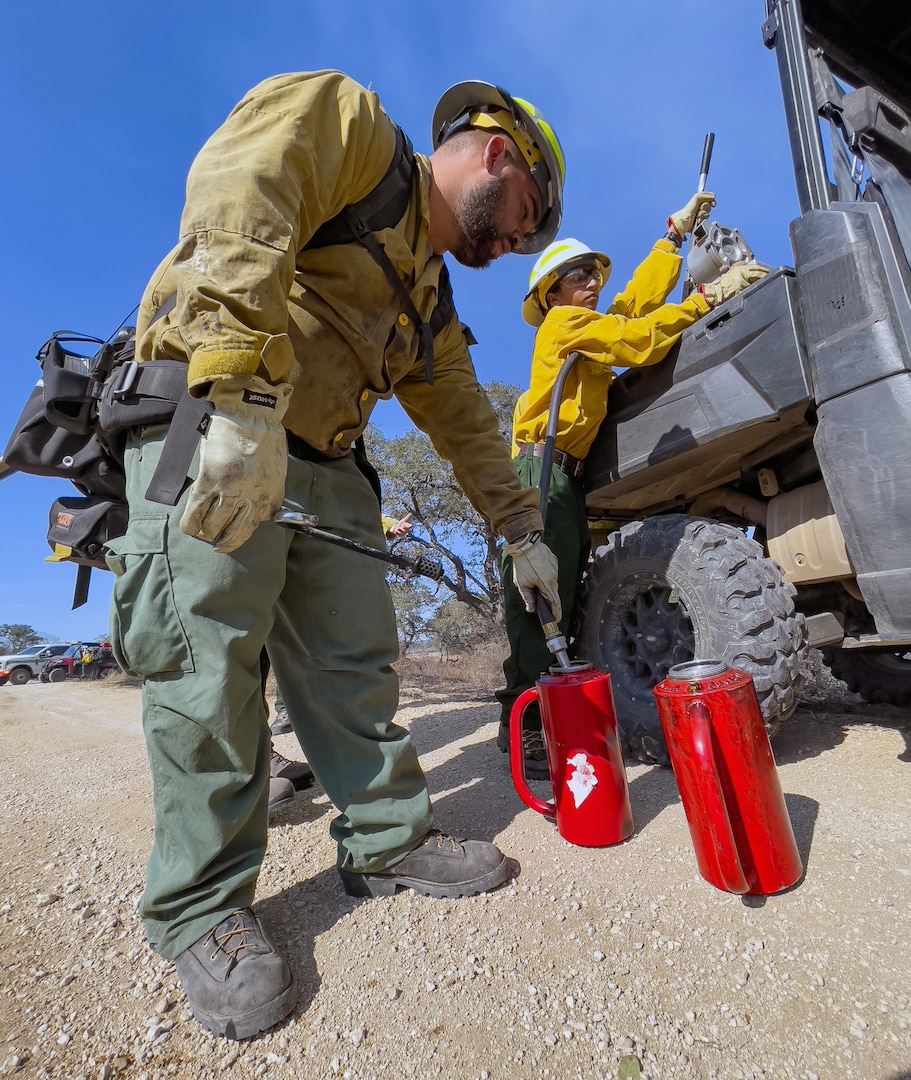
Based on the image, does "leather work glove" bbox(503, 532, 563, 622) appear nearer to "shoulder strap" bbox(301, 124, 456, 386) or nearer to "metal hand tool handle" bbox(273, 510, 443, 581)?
"metal hand tool handle" bbox(273, 510, 443, 581)

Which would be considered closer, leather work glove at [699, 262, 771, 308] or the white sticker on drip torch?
the white sticker on drip torch

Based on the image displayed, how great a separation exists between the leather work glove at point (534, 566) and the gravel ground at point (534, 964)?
80 centimetres

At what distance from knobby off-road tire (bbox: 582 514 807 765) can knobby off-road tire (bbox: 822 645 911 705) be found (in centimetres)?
128

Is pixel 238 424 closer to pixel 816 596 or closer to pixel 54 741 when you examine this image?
pixel 816 596

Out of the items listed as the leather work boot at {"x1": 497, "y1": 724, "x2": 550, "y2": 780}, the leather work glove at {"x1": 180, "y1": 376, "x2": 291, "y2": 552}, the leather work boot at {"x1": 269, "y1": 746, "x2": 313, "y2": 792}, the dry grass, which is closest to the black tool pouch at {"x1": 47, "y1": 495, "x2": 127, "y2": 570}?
the leather work glove at {"x1": 180, "y1": 376, "x2": 291, "y2": 552}

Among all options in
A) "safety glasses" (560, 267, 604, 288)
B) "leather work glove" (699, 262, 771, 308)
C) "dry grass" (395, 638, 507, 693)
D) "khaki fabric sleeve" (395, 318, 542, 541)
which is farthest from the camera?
"dry grass" (395, 638, 507, 693)

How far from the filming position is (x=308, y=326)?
1550mm

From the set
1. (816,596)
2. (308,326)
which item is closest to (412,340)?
(308,326)

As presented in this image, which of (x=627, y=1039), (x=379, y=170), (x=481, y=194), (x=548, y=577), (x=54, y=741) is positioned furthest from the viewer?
(x=54, y=741)

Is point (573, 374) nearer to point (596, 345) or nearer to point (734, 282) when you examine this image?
point (596, 345)

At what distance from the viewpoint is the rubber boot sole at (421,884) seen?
151 cm

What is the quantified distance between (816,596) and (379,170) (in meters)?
2.52

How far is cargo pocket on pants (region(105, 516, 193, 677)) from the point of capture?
4.36ft

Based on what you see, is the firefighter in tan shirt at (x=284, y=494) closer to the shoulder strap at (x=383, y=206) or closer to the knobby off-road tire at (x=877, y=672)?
the shoulder strap at (x=383, y=206)
